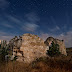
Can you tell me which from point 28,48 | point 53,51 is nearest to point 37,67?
point 28,48

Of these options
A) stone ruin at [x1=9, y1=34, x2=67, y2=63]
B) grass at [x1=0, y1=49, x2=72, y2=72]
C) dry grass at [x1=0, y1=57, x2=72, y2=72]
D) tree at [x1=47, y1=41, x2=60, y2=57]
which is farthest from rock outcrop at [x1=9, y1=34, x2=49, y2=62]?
tree at [x1=47, y1=41, x2=60, y2=57]

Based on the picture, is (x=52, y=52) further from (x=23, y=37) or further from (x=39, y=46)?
(x=23, y=37)

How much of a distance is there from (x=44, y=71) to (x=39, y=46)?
142 inches

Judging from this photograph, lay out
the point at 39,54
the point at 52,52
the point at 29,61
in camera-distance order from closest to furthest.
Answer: the point at 29,61 → the point at 39,54 → the point at 52,52

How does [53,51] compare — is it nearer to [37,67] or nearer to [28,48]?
[28,48]

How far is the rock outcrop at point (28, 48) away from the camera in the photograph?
7.00 meters

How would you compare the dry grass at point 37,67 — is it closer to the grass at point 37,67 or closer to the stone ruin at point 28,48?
the grass at point 37,67

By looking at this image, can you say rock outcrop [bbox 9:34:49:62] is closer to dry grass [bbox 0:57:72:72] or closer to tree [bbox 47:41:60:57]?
dry grass [bbox 0:57:72:72]

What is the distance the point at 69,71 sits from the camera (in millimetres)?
4617

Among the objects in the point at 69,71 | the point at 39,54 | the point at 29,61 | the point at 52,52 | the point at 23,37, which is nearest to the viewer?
the point at 69,71

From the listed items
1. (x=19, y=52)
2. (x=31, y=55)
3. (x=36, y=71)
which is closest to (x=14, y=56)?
(x=19, y=52)

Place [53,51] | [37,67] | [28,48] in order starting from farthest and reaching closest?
[53,51], [28,48], [37,67]

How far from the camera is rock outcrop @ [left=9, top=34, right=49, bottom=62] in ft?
23.0

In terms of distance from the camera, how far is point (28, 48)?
7320 mm
